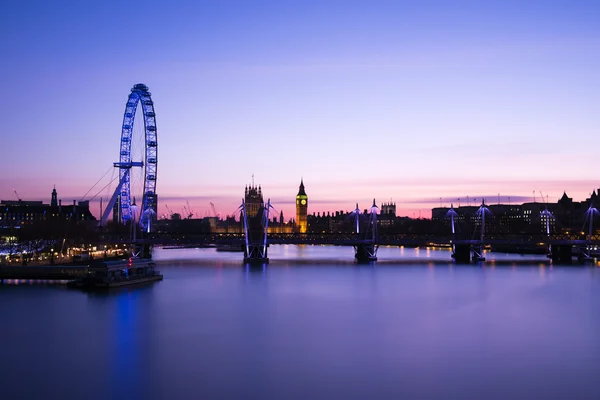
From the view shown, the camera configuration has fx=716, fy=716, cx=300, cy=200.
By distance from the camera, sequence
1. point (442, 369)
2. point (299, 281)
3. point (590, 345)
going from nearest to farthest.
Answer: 1. point (442, 369)
2. point (590, 345)
3. point (299, 281)

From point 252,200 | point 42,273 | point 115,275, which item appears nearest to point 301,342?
point 115,275

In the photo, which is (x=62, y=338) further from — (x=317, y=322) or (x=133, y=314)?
(x=317, y=322)

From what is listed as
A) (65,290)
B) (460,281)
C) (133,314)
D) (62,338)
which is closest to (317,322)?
(133,314)

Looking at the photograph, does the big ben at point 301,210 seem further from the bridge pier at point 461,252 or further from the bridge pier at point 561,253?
the bridge pier at point 561,253

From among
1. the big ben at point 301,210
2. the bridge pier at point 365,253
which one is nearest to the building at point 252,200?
the big ben at point 301,210

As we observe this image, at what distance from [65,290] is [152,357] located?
57.8 ft

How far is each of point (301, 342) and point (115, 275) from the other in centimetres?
1917

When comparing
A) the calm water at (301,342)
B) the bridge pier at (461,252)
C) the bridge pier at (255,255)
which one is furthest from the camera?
the bridge pier at (461,252)

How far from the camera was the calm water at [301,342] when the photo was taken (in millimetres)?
Answer: 18469

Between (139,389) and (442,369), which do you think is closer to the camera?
(139,389)

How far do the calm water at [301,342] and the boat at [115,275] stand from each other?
1251mm

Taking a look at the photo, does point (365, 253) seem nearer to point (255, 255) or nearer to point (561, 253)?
point (255, 255)

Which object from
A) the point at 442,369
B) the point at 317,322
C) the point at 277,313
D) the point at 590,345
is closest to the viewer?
the point at 442,369

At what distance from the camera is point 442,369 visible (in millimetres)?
20422
